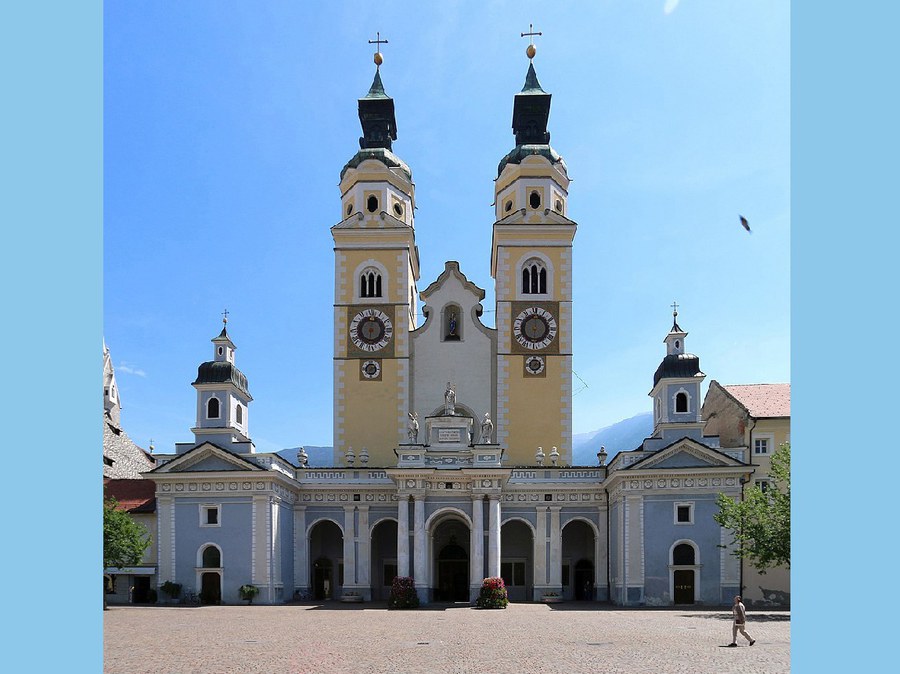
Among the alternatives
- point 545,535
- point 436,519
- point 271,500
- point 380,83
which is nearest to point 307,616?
point 271,500

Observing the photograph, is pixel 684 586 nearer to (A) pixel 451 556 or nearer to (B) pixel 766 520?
(B) pixel 766 520

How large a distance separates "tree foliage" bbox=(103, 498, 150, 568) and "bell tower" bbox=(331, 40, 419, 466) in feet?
47.7

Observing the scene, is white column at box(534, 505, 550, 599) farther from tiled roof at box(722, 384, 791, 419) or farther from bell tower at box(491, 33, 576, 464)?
tiled roof at box(722, 384, 791, 419)

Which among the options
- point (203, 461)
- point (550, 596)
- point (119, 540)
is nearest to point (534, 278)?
point (550, 596)

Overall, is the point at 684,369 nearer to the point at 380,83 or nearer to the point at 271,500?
the point at 271,500

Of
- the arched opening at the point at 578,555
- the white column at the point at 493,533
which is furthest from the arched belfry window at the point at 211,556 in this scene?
the arched opening at the point at 578,555

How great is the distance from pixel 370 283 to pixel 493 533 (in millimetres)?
18969

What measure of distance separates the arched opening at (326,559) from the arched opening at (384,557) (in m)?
1.87

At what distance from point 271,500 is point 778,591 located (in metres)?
26.6

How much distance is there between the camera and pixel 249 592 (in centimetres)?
4044

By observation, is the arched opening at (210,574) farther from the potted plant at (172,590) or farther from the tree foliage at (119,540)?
the tree foliage at (119,540)

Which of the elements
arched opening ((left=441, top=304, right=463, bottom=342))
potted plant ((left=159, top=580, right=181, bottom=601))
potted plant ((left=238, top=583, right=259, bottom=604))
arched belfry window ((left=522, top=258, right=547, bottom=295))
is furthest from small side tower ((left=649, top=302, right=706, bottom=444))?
potted plant ((left=159, top=580, right=181, bottom=601))

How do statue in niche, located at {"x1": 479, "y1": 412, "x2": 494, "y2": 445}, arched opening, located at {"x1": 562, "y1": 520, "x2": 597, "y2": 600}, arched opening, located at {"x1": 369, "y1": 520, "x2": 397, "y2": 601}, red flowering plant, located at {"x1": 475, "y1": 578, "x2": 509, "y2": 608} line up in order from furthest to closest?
arched opening, located at {"x1": 369, "y1": 520, "x2": 397, "y2": 601}, arched opening, located at {"x1": 562, "y1": 520, "x2": 597, "y2": 600}, statue in niche, located at {"x1": 479, "y1": 412, "x2": 494, "y2": 445}, red flowering plant, located at {"x1": 475, "y1": 578, "x2": 509, "y2": 608}

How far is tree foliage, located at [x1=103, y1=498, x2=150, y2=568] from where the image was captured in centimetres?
3766
